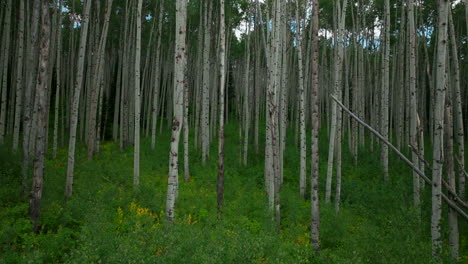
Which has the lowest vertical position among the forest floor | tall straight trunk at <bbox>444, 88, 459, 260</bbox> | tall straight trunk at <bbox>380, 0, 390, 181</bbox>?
the forest floor

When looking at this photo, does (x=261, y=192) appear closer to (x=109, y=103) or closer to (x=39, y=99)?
(x=39, y=99)

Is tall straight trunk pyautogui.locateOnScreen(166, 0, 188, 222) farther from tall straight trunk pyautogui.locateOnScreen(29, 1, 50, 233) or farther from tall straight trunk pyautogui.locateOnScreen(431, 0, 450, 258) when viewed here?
tall straight trunk pyautogui.locateOnScreen(431, 0, 450, 258)

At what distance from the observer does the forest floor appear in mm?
4695

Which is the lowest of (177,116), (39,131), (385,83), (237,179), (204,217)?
(204,217)

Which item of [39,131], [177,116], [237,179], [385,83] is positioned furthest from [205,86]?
[39,131]

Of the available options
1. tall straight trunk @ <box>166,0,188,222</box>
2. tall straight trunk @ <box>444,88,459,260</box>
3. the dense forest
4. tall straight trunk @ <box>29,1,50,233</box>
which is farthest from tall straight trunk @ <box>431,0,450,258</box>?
tall straight trunk @ <box>29,1,50,233</box>

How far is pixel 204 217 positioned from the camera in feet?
27.9

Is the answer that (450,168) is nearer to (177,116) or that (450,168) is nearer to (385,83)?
(177,116)

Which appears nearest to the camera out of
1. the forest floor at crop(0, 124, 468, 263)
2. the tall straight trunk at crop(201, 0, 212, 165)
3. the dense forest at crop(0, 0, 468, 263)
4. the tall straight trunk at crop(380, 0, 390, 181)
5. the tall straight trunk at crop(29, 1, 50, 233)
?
the dense forest at crop(0, 0, 468, 263)

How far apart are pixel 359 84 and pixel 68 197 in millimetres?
13439

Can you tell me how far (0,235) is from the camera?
5301 mm

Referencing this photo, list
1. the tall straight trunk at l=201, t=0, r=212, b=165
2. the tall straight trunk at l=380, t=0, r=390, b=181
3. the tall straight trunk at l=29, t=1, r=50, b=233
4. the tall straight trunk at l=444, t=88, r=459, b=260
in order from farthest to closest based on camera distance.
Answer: the tall straight trunk at l=201, t=0, r=212, b=165 < the tall straight trunk at l=380, t=0, r=390, b=181 < the tall straight trunk at l=29, t=1, r=50, b=233 < the tall straight trunk at l=444, t=88, r=459, b=260

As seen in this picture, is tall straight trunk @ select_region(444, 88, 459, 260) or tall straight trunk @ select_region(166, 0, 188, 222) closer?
tall straight trunk @ select_region(444, 88, 459, 260)

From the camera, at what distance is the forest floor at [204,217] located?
4.70m
